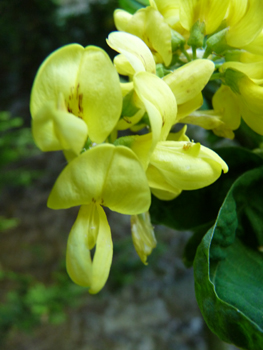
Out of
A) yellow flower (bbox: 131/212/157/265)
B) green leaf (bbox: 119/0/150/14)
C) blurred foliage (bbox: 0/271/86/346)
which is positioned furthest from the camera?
blurred foliage (bbox: 0/271/86/346)

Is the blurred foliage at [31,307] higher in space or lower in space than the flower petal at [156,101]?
lower

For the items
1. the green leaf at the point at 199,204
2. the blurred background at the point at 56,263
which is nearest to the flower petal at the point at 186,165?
the green leaf at the point at 199,204

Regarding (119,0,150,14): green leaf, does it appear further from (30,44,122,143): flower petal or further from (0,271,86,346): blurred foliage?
(0,271,86,346): blurred foliage

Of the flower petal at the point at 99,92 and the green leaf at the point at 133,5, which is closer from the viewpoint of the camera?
the flower petal at the point at 99,92

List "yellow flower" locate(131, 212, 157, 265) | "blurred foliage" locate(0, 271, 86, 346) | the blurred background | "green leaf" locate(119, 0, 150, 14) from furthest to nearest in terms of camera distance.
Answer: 1. the blurred background
2. "blurred foliage" locate(0, 271, 86, 346)
3. "green leaf" locate(119, 0, 150, 14)
4. "yellow flower" locate(131, 212, 157, 265)

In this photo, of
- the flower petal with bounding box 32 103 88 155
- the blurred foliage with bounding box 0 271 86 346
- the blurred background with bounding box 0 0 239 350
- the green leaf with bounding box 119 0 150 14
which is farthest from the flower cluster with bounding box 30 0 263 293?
the blurred foliage with bounding box 0 271 86 346

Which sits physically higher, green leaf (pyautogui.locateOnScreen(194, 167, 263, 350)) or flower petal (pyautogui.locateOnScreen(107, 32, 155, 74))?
flower petal (pyautogui.locateOnScreen(107, 32, 155, 74))

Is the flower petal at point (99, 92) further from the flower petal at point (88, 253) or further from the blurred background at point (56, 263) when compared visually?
the blurred background at point (56, 263)
